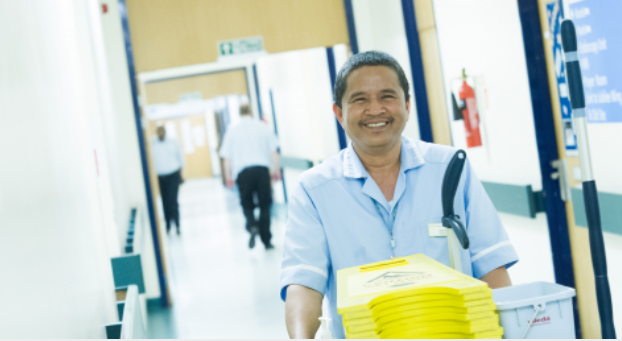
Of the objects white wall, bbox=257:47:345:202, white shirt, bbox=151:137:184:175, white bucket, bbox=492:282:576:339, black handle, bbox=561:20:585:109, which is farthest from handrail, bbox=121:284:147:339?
white shirt, bbox=151:137:184:175

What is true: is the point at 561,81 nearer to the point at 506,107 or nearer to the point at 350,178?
the point at 506,107

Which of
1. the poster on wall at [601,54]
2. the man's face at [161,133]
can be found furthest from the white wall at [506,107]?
the man's face at [161,133]

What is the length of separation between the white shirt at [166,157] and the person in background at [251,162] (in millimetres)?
1922

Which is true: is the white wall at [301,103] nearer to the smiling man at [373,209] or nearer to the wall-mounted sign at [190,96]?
the wall-mounted sign at [190,96]

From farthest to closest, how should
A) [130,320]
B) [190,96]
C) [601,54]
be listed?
Result: [190,96]
[601,54]
[130,320]

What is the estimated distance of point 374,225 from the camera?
1.64 meters

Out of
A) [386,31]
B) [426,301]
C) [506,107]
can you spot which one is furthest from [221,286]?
[426,301]

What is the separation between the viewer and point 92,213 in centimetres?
227

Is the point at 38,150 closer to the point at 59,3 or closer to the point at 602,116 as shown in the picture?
the point at 59,3

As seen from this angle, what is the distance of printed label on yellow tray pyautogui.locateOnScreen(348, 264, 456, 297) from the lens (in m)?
0.96

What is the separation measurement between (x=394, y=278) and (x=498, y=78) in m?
2.83

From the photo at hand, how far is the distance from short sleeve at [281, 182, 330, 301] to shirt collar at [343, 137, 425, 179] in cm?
15

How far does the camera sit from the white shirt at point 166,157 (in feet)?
30.5

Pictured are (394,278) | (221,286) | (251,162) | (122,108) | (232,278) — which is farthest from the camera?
(251,162)
